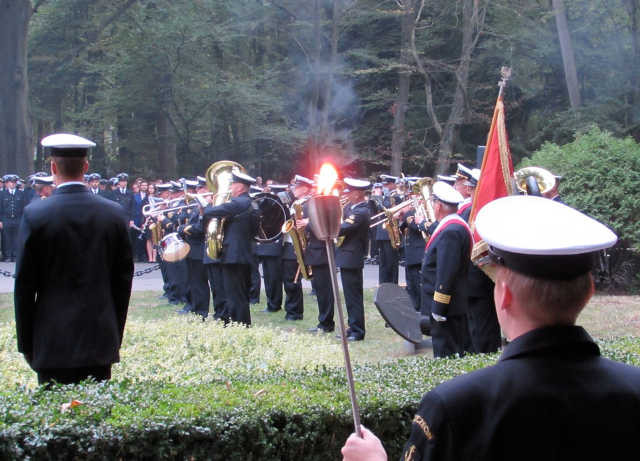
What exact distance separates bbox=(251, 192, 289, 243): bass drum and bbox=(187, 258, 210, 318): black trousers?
1.09 m

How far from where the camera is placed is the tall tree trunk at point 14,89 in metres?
24.8

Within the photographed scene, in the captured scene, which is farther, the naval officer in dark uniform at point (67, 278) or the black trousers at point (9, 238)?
the black trousers at point (9, 238)

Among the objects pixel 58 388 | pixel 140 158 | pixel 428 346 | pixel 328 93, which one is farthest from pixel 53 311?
pixel 140 158

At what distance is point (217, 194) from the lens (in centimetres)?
1145

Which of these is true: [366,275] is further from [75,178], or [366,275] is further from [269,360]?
[75,178]

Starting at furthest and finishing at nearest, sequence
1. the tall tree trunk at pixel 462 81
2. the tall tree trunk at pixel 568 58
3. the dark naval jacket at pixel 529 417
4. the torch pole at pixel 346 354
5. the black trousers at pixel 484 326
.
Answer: the tall tree trunk at pixel 462 81 → the tall tree trunk at pixel 568 58 → the black trousers at pixel 484 326 → the torch pole at pixel 346 354 → the dark naval jacket at pixel 529 417

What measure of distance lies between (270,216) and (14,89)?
1607 centimetres

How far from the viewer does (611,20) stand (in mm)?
29500

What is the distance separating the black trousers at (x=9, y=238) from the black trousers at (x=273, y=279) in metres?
11.6

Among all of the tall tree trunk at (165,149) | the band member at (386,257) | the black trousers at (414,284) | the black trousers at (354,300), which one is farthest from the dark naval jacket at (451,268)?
the tall tree trunk at (165,149)

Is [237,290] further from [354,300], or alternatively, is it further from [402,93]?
[402,93]

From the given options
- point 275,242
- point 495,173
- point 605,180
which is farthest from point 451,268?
point 605,180

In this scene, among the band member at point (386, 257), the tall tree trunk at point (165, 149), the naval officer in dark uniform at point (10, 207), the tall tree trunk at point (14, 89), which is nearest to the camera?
the band member at point (386, 257)

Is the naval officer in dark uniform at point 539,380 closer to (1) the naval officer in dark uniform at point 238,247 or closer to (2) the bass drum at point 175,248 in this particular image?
(1) the naval officer in dark uniform at point 238,247
